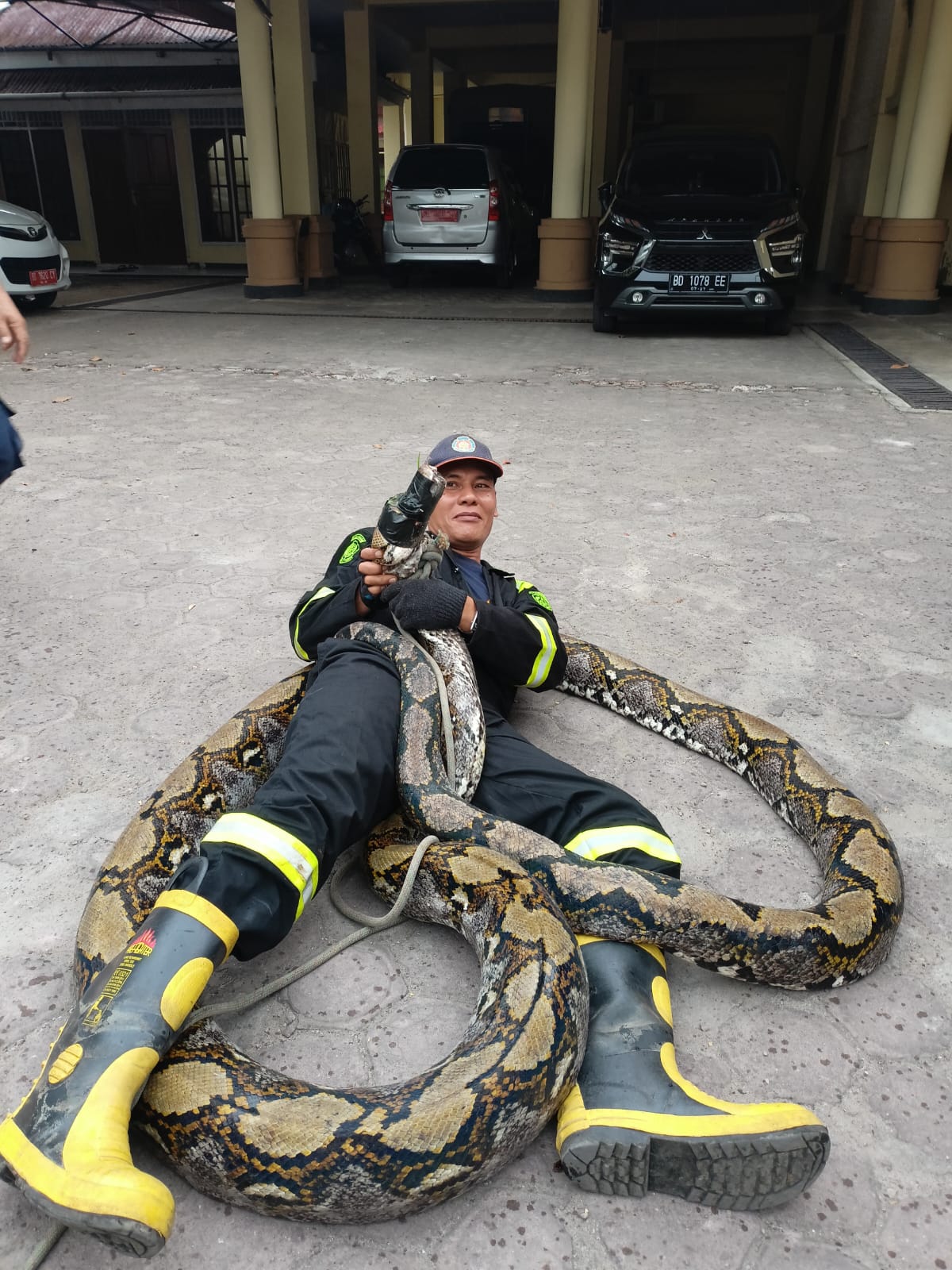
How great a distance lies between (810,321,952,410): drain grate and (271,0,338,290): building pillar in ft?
29.7

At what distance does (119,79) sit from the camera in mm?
22250

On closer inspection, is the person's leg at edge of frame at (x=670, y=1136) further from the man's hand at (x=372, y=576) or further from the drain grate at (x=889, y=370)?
the drain grate at (x=889, y=370)

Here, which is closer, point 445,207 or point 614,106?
point 445,207

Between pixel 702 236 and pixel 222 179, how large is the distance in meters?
15.4

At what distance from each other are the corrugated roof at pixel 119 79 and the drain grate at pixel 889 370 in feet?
50.6

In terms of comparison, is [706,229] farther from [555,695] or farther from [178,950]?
[178,950]

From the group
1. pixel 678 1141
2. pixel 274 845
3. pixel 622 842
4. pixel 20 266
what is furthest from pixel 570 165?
pixel 678 1141

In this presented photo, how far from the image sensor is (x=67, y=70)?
891 inches

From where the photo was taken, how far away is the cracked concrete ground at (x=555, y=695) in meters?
1.90

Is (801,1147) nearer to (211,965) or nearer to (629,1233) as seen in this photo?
(629,1233)

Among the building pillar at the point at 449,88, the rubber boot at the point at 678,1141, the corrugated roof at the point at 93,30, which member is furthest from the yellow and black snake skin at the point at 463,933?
the building pillar at the point at 449,88

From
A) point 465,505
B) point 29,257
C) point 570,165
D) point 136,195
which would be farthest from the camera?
point 136,195

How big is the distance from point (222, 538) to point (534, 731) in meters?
2.71

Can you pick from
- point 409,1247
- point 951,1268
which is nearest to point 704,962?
point 951,1268
